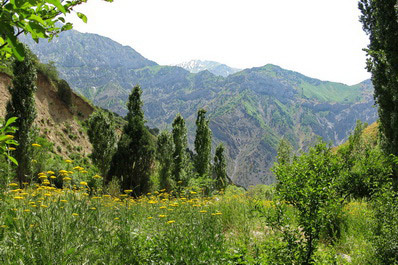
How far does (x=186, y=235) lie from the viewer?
3.84m

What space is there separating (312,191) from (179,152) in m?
23.9

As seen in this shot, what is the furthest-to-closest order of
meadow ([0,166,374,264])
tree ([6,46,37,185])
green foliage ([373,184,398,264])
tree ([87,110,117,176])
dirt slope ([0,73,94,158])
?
dirt slope ([0,73,94,158]), tree ([87,110,117,176]), tree ([6,46,37,185]), green foliage ([373,184,398,264]), meadow ([0,166,374,264])

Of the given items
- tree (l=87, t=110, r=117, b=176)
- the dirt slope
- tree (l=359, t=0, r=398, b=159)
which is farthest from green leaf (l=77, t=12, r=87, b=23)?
the dirt slope

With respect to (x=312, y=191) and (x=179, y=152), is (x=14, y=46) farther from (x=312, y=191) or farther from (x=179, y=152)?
(x=179, y=152)

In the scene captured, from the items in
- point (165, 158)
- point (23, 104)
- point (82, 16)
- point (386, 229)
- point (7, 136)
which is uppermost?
point (23, 104)

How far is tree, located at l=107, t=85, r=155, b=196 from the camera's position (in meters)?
24.2

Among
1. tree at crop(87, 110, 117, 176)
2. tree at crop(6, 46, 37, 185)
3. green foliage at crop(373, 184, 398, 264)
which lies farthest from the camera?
tree at crop(87, 110, 117, 176)

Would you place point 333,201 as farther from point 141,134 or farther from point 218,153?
point 218,153

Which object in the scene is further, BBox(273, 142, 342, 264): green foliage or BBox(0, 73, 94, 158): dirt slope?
BBox(0, 73, 94, 158): dirt slope

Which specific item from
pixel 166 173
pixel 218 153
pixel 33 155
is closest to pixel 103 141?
pixel 33 155

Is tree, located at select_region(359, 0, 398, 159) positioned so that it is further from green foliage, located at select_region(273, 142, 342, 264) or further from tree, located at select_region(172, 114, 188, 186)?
tree, located at select_region(172, 114, 188, 186)

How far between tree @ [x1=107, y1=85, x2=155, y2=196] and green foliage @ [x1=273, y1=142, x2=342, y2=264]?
70.6 feet

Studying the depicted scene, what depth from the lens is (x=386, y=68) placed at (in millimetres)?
9859

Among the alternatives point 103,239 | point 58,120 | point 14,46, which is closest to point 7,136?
point 14,46
